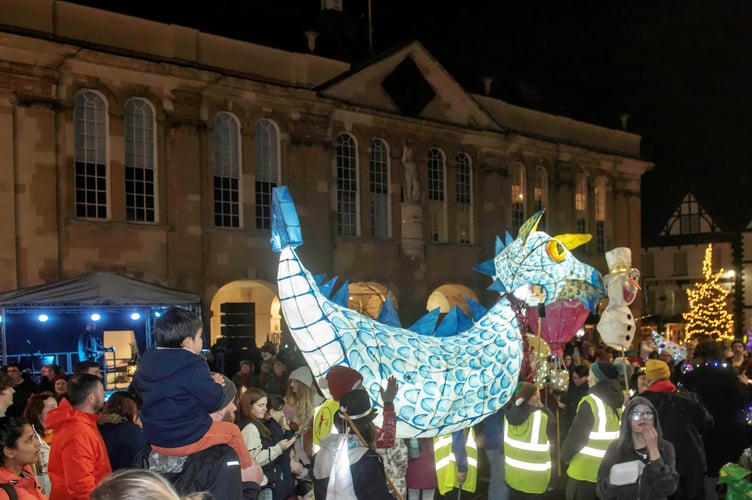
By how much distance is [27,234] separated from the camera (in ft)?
59.0

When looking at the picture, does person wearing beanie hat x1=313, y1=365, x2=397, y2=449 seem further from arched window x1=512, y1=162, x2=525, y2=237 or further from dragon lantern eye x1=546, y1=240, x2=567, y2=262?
arched window x1=512, y1=162, x2=525, y2=237

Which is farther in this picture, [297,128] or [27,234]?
[297,128]

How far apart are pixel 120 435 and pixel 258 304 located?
729 inches

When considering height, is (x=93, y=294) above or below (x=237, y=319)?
above

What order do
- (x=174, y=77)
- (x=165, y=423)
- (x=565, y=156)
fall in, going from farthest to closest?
(x=565, y=156) < (x=174, y=77) < (x=165, y=423)

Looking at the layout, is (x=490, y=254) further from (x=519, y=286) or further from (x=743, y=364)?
(x=519, y=286)

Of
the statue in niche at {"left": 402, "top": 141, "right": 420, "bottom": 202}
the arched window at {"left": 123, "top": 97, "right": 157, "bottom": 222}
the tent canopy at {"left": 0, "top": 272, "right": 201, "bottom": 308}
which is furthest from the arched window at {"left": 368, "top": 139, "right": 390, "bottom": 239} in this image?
the tent canopy at {"left": 0, "top": 272, "right": 201, "bottom": 308}

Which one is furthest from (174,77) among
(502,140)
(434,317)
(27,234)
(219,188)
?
(434,317)

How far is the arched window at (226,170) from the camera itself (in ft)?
70.6

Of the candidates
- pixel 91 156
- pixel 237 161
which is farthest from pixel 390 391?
pixel 237 161

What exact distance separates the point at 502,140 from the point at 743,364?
16.1 metres

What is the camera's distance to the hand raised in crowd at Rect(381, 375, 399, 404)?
6707mm

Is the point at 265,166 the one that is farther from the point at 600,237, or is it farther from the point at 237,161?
the point at 600,237

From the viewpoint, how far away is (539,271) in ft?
28.4
